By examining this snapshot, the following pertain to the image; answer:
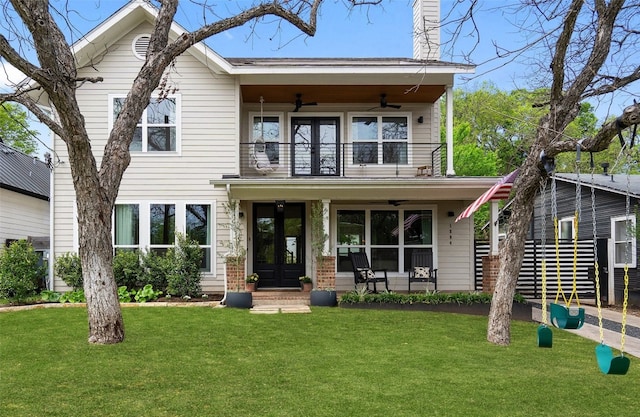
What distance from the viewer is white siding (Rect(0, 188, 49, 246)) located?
16.5m

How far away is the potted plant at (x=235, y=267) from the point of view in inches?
426

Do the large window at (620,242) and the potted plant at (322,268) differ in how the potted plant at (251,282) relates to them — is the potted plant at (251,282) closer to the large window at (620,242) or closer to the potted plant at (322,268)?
the potted plant at (322,268)

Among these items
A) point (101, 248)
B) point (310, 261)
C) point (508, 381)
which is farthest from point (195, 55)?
point (508, 381)

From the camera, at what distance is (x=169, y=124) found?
12.7 m

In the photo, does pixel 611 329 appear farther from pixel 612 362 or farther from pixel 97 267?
pixel 97 267

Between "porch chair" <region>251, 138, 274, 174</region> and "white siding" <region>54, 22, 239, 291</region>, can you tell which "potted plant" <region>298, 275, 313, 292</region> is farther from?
"porch chair" <region>251, 138, 274, 174</region>

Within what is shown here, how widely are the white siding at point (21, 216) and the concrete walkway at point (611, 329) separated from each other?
15.6 m

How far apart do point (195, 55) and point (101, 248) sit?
A: 7168 mm

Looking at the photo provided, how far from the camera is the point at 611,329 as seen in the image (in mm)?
9352

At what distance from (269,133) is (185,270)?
4246 mm

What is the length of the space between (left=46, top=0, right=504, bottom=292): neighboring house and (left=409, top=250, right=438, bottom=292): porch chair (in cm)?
24

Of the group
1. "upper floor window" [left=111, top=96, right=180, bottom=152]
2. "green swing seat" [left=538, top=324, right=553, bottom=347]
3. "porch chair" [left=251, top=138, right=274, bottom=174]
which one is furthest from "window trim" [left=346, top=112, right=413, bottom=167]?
"green swing seat" [left=538, top=324, right=553, bottom=347]

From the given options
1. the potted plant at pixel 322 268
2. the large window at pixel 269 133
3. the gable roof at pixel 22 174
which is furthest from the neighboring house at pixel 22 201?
the potted plant at pixel 322 268

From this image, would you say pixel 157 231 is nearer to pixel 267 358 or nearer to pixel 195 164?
pixel 195 164
